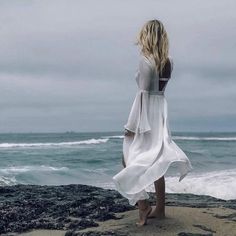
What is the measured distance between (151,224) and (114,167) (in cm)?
2309

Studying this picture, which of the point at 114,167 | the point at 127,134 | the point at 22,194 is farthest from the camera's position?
the point at 114,167

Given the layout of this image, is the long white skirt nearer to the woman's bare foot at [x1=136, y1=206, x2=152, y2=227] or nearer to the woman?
the woman

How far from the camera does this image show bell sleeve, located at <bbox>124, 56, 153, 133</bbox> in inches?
246

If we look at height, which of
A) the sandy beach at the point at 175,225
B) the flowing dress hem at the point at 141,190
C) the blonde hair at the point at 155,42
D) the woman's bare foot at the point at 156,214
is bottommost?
the sandy beach at the point at 175,225

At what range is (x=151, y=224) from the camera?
6406mm

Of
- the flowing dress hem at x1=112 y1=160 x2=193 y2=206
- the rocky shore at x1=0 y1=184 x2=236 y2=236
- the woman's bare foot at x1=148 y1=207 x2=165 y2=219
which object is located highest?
the flowing dress hem at x1=112 y1=160 x2=193 y2=206

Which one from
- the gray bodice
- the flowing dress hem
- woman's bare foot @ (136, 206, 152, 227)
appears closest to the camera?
the flowing dress hem

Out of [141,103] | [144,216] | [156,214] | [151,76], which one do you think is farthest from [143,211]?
[151,76]

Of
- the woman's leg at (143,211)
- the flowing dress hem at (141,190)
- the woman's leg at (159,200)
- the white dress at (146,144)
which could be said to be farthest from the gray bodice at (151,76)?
the woman's leg at (143,211)

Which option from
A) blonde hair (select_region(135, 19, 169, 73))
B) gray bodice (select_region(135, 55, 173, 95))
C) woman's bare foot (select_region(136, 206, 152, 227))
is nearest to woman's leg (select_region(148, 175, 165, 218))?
woman's bare foot (select_region(136, 206, 152, 227))

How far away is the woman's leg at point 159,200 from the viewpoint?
6.39 m

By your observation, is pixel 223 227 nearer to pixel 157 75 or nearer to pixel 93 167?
pixel 157 75

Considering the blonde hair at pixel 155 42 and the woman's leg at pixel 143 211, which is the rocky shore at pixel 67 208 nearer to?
the woman's leg at pixel 143 211

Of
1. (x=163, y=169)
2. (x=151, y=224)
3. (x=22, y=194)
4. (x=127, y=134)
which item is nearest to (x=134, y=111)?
(x=127, y=134)
